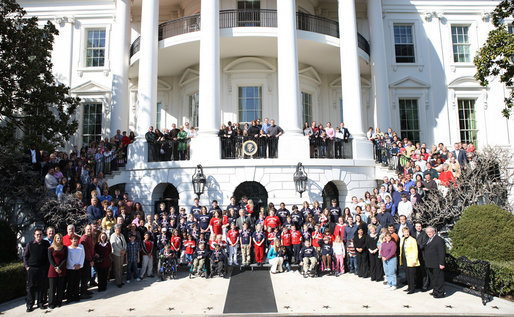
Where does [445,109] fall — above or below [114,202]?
above

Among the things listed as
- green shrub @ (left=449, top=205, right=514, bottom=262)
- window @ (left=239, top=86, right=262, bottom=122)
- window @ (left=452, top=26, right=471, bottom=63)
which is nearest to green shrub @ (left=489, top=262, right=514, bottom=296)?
green shrub @ (left=449, top=205, right=514, bottom=262)

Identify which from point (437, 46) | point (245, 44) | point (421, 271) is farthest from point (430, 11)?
point (421, 271)

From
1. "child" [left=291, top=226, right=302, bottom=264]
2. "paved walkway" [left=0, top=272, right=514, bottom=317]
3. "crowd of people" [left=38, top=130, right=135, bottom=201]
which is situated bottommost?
"paved walkway" [left=0, top=272, right=514, bottom=317]

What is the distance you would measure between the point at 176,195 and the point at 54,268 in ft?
25.6

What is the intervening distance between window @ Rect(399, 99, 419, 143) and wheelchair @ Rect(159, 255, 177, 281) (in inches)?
596

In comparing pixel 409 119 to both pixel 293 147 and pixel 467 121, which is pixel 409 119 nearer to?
pixel 467 121

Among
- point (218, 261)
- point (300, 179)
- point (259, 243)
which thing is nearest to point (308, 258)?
point (259, 243)

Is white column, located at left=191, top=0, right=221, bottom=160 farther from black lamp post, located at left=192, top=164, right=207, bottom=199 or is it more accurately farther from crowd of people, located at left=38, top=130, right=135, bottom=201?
crowd of people, located at left=38, top=130, right=135, bottom=201

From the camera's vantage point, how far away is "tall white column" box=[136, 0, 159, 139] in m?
15.4

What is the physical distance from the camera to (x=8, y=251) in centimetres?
951

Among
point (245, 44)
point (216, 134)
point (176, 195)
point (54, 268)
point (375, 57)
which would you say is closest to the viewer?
point (54, 268)

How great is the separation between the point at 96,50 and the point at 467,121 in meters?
21.6

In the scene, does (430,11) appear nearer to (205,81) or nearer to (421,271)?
(205,81)

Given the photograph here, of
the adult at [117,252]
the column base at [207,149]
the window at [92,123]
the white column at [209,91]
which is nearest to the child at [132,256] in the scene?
the adult at [117,252]
